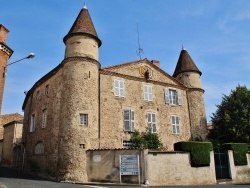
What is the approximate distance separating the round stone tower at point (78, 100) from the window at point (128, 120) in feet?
8.77

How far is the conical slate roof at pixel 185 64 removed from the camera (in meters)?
28.5

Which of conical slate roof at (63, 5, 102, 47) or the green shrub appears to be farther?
conical slate roof at (63, 5, 102, 47)

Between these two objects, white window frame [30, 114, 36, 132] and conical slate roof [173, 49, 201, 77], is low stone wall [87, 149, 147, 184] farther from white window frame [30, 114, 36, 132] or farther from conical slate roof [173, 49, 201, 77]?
conical slate roof [173, 49, 201, 77]

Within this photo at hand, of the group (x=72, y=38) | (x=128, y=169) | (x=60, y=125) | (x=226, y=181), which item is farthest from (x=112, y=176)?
(x=72, y=38)

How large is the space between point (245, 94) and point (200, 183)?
11188mm

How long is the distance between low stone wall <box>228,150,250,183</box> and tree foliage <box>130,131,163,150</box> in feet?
18.3

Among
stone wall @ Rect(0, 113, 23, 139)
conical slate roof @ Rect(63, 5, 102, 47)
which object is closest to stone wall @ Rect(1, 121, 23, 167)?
stone wall @ Rect(0, 113, 23, 139)

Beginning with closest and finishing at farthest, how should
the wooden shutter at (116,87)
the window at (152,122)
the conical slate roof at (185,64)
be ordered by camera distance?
the wooden shutter at (116,87) → the window at (152,122) → the conical slate roof at (185,64)

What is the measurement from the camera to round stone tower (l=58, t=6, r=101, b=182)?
18453 mm

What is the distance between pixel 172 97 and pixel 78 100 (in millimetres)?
10386

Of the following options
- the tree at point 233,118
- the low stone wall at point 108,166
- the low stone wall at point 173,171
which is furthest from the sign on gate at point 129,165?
the tree at point 233,118

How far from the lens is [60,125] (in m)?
19.8

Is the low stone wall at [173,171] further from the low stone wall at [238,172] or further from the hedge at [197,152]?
the low stone wall at [238,172]

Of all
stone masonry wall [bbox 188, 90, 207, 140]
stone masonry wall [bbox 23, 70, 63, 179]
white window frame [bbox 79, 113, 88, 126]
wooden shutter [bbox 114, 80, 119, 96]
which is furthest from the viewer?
stone masonry wall [bbox 188, 90, 207, 140]
